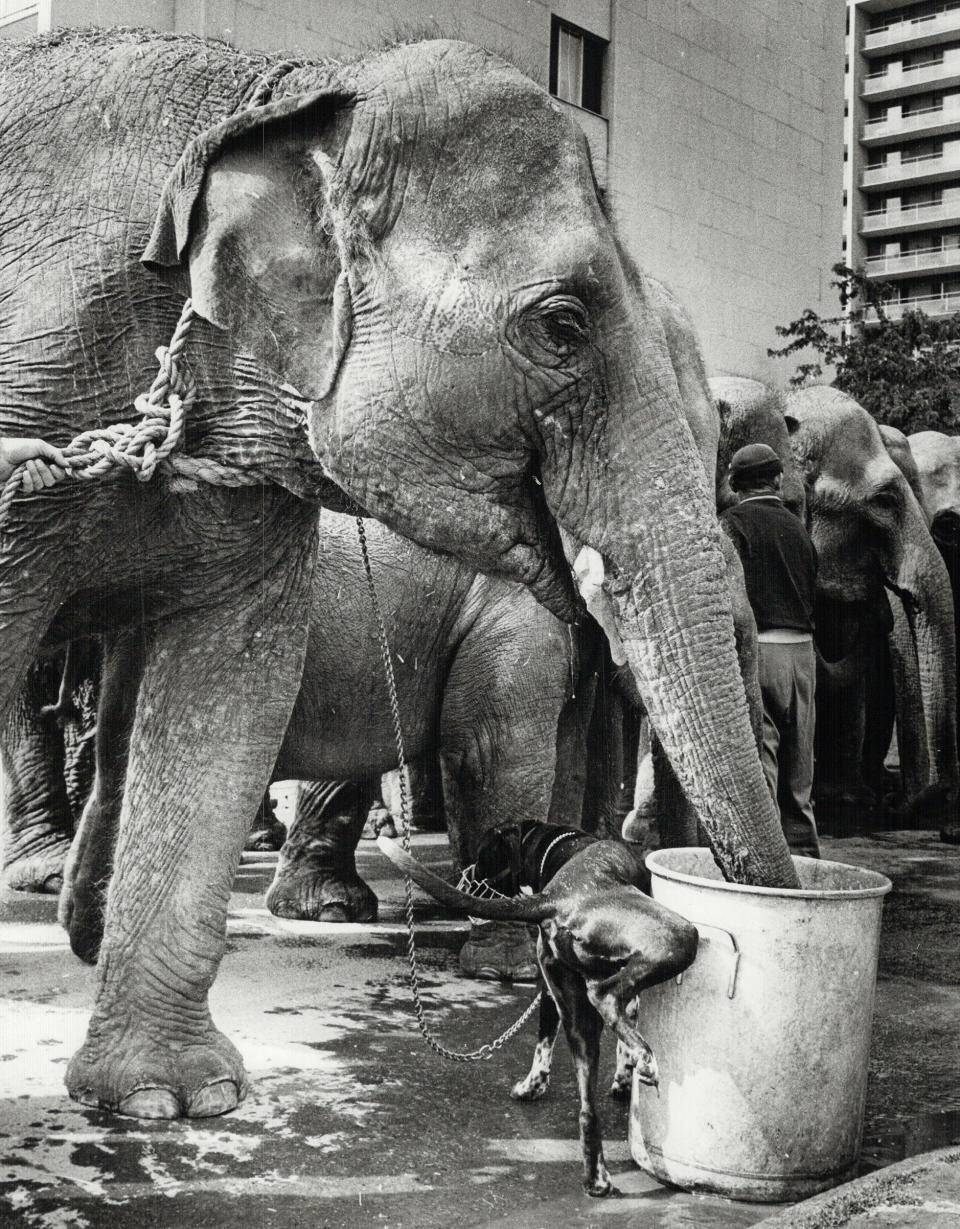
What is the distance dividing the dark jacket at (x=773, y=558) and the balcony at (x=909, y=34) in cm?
4924

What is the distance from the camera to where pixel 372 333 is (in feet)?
9.78

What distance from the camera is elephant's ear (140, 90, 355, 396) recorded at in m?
2.96

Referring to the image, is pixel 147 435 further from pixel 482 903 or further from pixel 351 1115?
pixel 351 1115

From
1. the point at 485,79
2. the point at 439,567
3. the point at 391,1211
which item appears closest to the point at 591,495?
the point at 485,79

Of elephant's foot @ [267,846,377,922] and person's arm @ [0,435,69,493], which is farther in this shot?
elephant's foot @ [267,846,377,922]

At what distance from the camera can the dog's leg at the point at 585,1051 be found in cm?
321

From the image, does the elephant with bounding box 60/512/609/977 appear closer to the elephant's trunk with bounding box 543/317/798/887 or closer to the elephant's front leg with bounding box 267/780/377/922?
the elephant's front leg with bounding box 267/780/377/922

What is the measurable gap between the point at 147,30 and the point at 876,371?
14.5 m

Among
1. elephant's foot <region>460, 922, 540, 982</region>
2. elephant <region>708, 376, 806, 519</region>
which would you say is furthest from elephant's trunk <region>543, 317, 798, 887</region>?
elephant <region>708, 376, 806, 519</region>

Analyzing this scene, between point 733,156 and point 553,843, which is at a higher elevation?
point 733,156

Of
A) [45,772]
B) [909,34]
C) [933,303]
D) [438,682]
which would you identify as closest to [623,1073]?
[438,682]

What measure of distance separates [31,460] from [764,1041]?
6.12 feet

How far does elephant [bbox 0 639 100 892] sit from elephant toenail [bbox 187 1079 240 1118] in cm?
312

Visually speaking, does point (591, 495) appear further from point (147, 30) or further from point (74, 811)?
point (74, 811)
